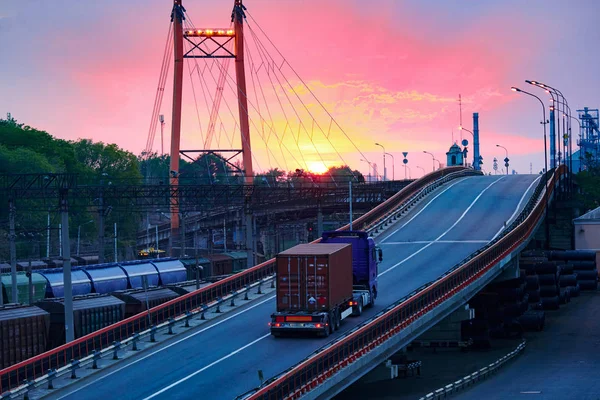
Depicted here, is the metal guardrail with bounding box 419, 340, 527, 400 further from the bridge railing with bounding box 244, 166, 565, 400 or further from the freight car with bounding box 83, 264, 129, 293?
the freight car with bounding box 83, 264, 129, 293

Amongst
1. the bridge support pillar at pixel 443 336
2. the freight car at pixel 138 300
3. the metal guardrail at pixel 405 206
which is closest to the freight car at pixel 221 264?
the metal guardrail at pixel 405 206

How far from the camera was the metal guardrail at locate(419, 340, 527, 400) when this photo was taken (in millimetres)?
41597

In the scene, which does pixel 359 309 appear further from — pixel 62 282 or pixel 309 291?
pixel 62 282

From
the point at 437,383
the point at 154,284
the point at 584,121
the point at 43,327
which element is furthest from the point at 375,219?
the point at 584,121

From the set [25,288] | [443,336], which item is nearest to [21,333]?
[25,288]

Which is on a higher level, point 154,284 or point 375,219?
point 375,219

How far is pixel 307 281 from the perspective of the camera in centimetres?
3681

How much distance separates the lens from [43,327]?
46594 millimetres

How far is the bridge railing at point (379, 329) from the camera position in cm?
2978

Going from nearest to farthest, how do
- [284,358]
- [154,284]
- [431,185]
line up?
1. [284,358]
2. [154,284]
3. [431,185]

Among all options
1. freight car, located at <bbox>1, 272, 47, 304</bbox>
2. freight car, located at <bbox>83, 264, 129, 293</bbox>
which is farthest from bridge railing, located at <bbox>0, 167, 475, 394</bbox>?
freight car, located at <bbox>1, 272, 47, 304</bbox>

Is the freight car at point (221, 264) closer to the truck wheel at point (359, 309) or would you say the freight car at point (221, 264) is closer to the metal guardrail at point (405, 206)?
the metal guardrail at point (405, 206)

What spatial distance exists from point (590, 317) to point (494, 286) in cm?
1247

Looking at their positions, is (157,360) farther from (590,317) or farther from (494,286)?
(590,317)
